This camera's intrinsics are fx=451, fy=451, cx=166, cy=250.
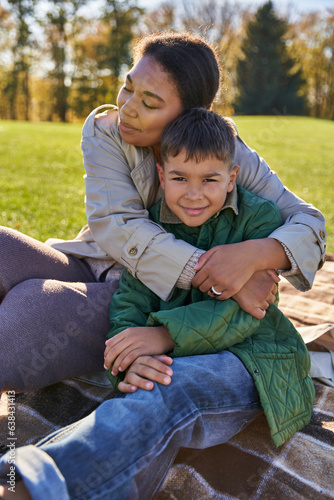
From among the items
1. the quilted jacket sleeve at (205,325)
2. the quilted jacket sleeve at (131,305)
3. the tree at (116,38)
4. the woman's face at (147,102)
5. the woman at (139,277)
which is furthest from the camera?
the tree at (116,38)

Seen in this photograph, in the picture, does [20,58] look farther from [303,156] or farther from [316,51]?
[303,156]

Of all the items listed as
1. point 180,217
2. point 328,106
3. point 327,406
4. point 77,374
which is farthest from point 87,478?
point 328,106

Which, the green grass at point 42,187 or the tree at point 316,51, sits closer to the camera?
the green grass at point 42,187

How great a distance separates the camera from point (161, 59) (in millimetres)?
2133

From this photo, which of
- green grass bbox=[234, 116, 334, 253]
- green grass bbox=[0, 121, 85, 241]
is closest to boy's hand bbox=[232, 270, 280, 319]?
green grass bbox=[0, 121, 85, 241]

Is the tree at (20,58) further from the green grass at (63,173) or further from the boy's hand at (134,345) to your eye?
the boy's hand at (134,345)

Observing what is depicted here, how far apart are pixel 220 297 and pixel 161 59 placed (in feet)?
3.78

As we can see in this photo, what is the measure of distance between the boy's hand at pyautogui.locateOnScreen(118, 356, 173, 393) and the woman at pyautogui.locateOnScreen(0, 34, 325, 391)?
1.28 ft

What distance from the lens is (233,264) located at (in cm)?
195

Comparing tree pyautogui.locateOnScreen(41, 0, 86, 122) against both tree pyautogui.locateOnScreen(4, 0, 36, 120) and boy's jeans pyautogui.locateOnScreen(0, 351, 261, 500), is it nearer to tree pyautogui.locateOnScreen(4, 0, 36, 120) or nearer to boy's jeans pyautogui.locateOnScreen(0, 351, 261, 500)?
tree pyautogui.locateOnScreen(4, 0, 36, 120)

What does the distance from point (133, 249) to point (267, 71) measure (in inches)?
1236

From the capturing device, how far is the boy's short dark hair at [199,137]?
6.49 ft

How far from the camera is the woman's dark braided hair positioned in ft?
7.00

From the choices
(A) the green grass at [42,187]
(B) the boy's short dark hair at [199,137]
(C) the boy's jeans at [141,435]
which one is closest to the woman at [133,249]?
(B) the boy's short dark hair at [199,137]
